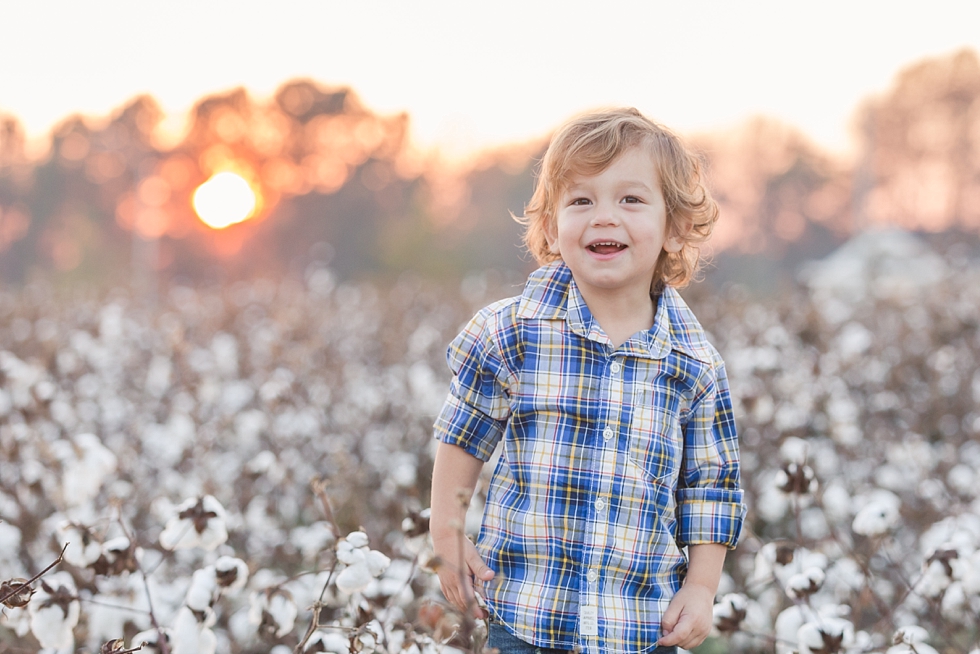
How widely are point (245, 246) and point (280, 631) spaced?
34.2 m

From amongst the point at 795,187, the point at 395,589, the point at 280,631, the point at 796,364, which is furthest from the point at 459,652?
the point at 795,187

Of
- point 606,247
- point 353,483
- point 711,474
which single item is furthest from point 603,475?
point 353,483

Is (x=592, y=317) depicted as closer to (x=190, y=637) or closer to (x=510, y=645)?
(x=510, y=645)

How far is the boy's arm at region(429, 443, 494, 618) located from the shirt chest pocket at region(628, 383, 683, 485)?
0.92 feet

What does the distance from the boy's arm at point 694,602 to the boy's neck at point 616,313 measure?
39 centimetres

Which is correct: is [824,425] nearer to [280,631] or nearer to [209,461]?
[209,461]

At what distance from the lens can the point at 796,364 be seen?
4.83 metres

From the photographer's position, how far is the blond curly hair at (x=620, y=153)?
164 centimetres

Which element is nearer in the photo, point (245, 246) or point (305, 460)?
point (305, 460)

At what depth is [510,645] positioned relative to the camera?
1575mm

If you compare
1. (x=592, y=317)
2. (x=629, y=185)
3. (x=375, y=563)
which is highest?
(x=629, y=185)

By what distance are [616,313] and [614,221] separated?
0.57 ft

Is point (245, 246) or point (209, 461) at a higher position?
point (245, 246)

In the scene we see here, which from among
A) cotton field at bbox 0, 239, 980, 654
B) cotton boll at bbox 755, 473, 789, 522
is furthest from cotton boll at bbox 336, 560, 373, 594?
cotton boll at bbox 755, 473, 789, 522
